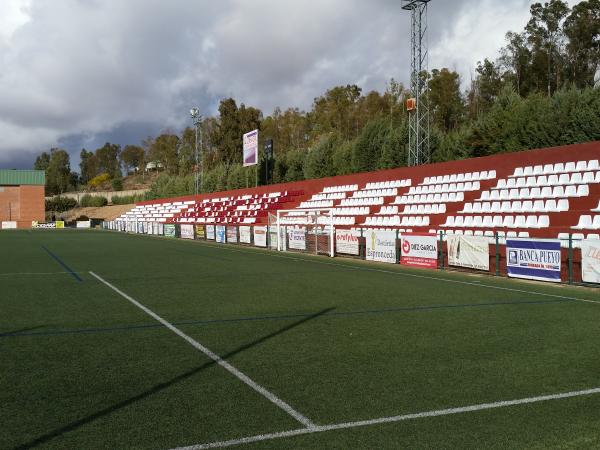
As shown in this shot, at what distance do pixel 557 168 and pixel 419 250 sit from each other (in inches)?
345

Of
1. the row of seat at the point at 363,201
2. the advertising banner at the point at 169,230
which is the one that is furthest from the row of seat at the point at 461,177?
the advertising banner at the point at 169,230

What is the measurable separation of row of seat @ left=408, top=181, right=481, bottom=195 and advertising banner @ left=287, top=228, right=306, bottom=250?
694 centimetres

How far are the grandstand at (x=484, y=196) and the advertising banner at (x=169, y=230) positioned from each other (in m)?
10.4

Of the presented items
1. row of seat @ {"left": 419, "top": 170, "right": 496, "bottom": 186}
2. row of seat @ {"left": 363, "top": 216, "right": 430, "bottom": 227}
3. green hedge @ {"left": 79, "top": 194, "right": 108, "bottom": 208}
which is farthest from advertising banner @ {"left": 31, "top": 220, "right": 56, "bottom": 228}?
row of seat @ {"left": 419, "top": 170, "right": 496, "bottom": 186}

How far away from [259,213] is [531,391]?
36046 mm

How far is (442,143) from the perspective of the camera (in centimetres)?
3638

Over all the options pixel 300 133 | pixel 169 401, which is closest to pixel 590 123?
pixel 169 401

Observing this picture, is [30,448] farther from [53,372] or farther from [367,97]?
[367,97]

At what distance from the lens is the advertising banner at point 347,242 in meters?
22.3

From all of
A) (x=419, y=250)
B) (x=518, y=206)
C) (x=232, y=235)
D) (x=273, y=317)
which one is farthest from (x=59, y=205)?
(x=273, y=317)

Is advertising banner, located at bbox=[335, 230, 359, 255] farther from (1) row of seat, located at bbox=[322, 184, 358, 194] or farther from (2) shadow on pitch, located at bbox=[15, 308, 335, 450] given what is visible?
(2) shadow on pitch, located at bbox=[15, 308, 335, 450]

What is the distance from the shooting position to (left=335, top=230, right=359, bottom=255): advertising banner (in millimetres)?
22275

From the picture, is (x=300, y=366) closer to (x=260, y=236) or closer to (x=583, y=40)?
(x=260, y=236)

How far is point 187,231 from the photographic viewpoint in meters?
41.9
